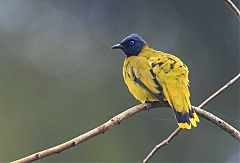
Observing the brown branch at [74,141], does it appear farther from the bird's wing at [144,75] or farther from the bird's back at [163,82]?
the bird's wing at [144,75]

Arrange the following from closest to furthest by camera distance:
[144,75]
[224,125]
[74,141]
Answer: [74,141]
[224,125]
[144,75]

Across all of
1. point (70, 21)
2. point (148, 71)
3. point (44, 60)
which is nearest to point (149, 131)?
point (44, 60)

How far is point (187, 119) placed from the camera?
4082 millimetres

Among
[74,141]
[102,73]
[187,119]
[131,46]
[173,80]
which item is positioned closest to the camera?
[74,141]

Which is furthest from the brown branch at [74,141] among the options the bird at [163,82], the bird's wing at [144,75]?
the bird's wing at [144,75]

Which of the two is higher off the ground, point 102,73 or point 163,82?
point 102,73

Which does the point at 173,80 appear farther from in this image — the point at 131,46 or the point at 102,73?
the point at 102,73

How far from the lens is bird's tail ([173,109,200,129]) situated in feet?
13.1

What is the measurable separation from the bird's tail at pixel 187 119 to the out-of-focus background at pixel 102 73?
236 inches

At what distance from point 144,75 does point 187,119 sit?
0.60 m

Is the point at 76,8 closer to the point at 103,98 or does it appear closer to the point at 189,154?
the point at 103,98

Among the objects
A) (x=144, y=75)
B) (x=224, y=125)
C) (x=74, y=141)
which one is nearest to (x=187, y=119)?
(x=144, y=75)

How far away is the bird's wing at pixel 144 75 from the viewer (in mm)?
4414

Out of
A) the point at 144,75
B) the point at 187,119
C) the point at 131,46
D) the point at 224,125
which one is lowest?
the point at 224,125
